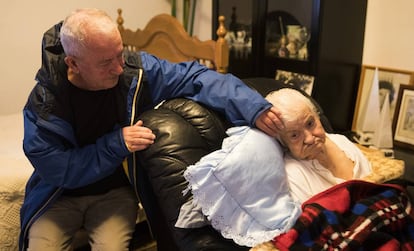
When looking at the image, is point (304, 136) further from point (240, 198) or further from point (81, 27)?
point (81, 27)

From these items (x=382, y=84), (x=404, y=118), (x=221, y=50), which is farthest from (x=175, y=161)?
(x=382, y=84)

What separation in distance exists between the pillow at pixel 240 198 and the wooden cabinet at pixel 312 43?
1293 millimetres

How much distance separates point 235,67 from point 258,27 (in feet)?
1.25

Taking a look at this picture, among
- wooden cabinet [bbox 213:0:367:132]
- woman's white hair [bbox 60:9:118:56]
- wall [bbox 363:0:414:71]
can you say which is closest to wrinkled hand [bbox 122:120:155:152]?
woman's white hair [bbox 60:9:118:56]

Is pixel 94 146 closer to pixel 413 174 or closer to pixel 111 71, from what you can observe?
pixel 111 71

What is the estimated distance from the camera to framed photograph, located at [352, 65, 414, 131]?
2197 millimetres

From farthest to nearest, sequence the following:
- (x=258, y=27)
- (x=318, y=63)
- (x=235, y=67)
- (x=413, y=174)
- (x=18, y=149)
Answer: (x=235, y=67) → (x=258, y=27) → (x=318, y=63) → (x=18, y=149) → (x=413, y=174)

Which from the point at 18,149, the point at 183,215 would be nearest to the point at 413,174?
the point at 183,215

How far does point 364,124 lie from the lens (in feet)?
7.69

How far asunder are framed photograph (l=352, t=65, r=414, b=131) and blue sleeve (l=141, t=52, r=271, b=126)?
1.21 metres

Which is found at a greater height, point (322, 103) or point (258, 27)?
point (258, 27)

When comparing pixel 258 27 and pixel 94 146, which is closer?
pixel 94 146

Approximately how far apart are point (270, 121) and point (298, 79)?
1208 mm

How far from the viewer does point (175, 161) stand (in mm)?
1225
